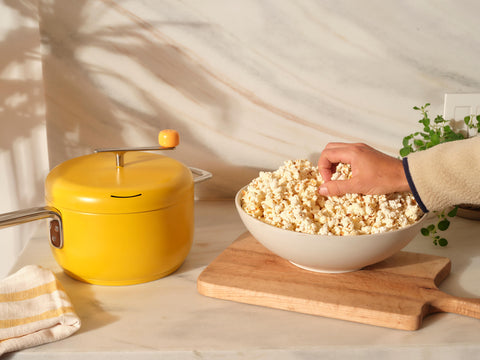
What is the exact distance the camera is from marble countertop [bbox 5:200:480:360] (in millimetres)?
710

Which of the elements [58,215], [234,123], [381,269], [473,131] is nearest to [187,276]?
[58,215]

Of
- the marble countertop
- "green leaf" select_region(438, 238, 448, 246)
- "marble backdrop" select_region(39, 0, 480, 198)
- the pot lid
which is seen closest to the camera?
the marble countertop

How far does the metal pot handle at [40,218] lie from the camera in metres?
0.79

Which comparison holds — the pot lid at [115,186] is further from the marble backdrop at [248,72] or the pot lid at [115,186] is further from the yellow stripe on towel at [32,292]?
the marble backdrop at [248,72]

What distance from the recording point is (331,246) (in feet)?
2.67

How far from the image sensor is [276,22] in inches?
47.3

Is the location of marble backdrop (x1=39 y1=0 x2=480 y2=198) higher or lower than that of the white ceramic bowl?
higher

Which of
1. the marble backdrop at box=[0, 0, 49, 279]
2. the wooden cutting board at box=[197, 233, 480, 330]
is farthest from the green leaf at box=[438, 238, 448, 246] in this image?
the marble backdrop at box=[0, 0, 49, 279]

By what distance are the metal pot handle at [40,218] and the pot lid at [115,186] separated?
0.02 m

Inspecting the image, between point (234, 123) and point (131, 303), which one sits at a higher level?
point (234, 123)

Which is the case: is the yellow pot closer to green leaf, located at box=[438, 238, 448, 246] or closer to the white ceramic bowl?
the white ceramic bowl

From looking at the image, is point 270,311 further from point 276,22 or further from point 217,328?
point 276,22

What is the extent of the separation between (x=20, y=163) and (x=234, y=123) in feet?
1.71

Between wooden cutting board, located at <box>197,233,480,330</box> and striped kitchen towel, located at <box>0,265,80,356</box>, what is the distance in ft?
0.76
